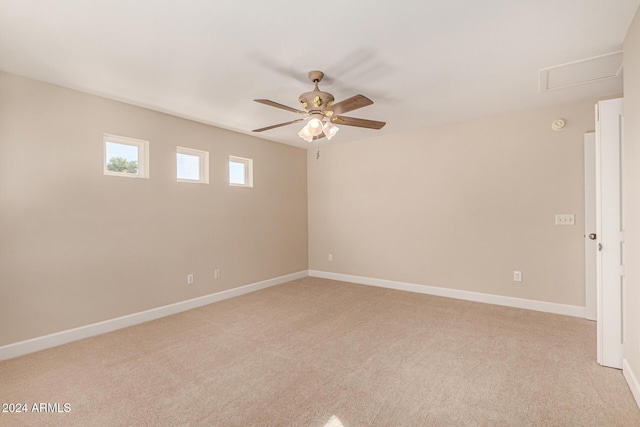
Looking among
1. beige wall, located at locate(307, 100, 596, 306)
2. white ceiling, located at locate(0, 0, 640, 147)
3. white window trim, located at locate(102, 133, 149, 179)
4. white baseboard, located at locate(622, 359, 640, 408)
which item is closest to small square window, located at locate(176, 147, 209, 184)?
white window trim, located at locate(102, 133, 149, 179)

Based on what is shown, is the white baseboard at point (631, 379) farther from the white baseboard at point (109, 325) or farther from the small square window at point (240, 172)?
the small square window at point (240, 172)

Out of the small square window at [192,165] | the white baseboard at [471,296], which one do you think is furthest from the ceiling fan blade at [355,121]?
the white baseboard at [471,296]

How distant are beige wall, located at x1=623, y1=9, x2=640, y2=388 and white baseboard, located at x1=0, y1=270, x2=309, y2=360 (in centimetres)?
431

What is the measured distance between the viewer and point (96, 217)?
10.8 ft

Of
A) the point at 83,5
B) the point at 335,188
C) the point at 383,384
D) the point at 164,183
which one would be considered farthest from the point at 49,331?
the point at 335,188

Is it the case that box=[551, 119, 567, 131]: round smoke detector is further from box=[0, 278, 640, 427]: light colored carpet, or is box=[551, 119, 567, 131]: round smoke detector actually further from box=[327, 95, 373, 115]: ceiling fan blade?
box=[327, 95, 373, 115]: ceiling fan blade

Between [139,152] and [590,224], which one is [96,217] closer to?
[139,152]

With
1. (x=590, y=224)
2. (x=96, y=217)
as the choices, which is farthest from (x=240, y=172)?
(x=590, y=224)

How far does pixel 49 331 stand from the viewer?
9.71ft

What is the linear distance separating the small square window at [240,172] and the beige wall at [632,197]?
437 cm

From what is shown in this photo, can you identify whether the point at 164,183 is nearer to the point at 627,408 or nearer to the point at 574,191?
the point at 627,408

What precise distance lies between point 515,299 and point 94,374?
15.1 ft

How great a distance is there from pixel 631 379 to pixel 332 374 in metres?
2.09

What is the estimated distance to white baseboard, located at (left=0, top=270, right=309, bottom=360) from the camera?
2.79 metres
